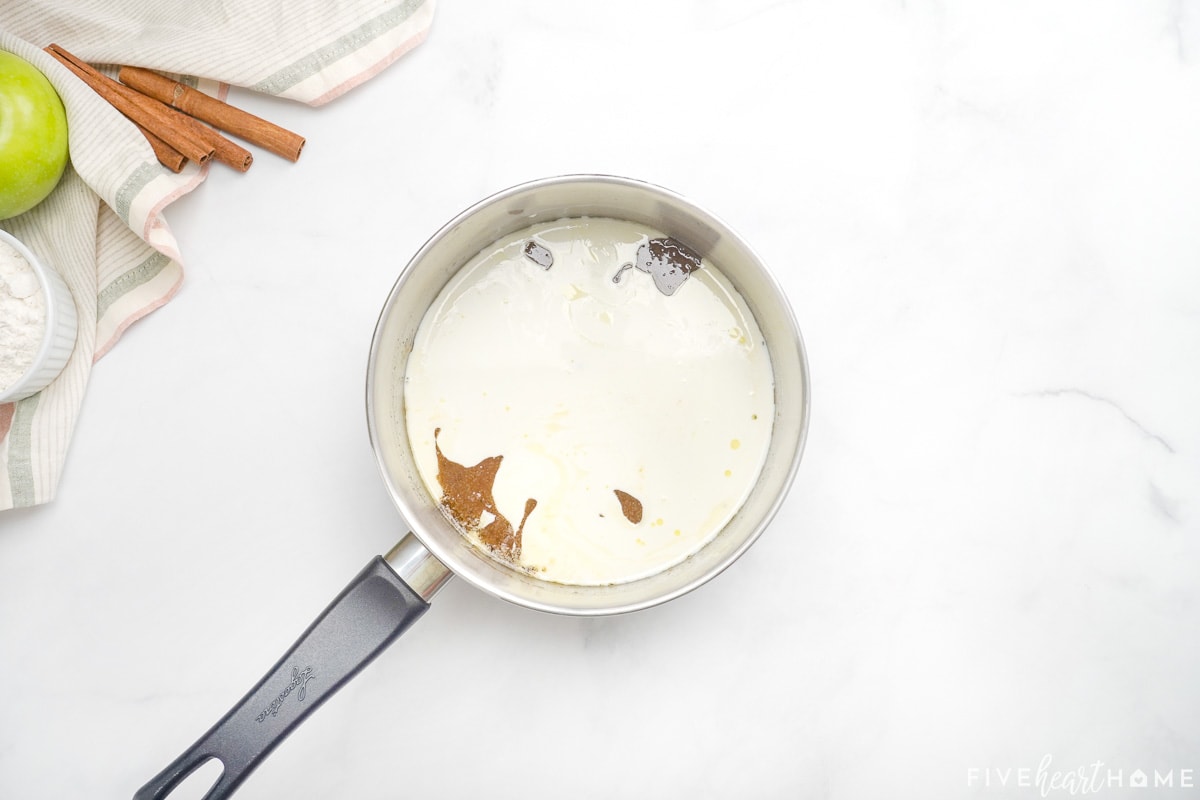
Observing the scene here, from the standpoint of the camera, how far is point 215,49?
35.1 inches

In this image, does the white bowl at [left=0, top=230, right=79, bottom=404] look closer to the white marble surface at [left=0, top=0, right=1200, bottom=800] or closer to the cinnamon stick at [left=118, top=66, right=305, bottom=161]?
the white marble surface at [left=0, top=0, right=1200, bottom=800]

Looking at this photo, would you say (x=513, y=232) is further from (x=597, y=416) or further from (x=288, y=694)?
(x=288, y=694)

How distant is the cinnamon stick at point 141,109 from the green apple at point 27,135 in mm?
45

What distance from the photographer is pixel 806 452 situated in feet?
2.98

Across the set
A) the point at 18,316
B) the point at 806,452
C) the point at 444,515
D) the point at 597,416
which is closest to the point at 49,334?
the point at 18,316

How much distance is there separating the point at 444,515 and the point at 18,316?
482mm

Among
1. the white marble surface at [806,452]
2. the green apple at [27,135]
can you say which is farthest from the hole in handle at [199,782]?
the green apple at [27,135]

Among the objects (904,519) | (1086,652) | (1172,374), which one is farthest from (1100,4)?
(1086,652)

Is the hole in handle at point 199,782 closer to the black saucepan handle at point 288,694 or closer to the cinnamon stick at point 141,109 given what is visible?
the black saucepan handle at point 288,694

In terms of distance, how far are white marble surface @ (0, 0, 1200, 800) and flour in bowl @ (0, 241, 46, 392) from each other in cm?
8

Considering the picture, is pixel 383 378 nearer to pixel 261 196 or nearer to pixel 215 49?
pixel 261 196

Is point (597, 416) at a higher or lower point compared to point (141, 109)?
lower

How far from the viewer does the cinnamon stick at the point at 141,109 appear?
34.7 inches

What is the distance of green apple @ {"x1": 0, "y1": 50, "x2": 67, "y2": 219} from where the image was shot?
0.80 metres
